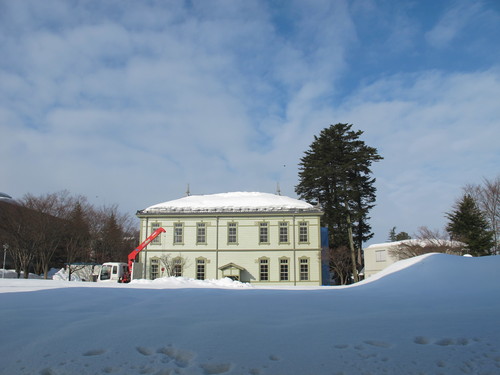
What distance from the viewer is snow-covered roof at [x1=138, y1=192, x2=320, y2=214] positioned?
101 ft

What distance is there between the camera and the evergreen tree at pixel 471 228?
2777cm

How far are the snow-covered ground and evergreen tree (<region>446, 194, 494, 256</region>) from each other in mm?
24362

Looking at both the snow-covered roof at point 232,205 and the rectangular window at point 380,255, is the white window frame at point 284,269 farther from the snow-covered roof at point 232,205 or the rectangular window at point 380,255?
the rectangular window at point 380,255

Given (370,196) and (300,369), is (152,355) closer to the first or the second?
(300,369)

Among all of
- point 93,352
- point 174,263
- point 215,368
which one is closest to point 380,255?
point 174,263

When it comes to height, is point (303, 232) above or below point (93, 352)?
above

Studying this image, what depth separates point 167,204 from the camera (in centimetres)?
3206

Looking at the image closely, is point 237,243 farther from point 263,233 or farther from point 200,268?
point 200,268

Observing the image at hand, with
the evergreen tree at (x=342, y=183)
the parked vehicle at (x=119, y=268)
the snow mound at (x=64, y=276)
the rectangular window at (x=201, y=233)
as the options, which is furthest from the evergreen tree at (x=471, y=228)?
the snow mound at (x=64, y=276)

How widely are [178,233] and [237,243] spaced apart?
478 centimetres

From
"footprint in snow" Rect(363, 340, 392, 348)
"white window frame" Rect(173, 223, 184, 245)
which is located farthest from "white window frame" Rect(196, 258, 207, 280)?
"footprint in snow" Rect(363, 340, 392, 348)

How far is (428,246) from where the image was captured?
32.4m

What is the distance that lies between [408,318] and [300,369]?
2489 mm

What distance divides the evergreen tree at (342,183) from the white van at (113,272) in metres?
19.3
